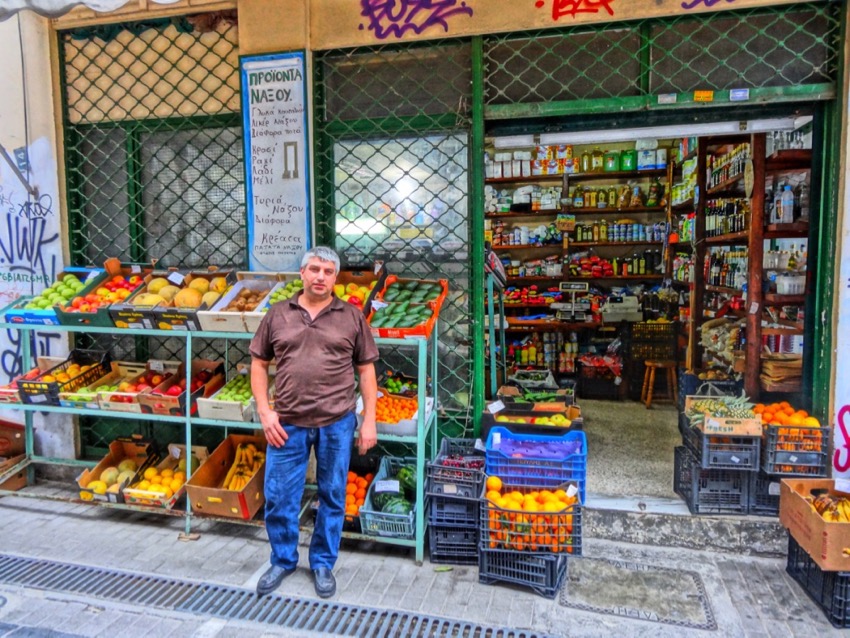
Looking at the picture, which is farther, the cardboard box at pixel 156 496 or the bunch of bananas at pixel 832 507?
the cardboard box at pixel 156 496

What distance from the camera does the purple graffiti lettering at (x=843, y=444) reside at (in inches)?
143

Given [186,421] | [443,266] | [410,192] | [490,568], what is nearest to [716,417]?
[490,568]

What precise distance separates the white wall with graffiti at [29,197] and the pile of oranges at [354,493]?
2616mm

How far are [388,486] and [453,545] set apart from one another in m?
Result: 0.54

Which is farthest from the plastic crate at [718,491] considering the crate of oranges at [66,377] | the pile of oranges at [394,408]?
the crate of oranges at [66,377]

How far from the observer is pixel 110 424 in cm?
489

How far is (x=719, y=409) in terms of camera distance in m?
3.90

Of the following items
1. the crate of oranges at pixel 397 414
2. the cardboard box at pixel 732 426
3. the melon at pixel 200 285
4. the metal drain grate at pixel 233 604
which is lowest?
the metal drain grate at pixel 233 604

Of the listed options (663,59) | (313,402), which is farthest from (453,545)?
Answer: (663,59)

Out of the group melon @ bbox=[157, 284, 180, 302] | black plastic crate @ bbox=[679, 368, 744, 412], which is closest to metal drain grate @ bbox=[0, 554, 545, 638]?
melon @ bbox=[157, 284, 180, 302]

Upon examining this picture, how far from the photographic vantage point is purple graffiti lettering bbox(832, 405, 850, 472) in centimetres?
363

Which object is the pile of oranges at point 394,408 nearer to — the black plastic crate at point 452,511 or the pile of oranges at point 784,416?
the black plastic crate at point 452,511

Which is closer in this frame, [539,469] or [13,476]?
[539,469]

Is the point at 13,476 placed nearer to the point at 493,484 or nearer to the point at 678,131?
the point at 493,484
